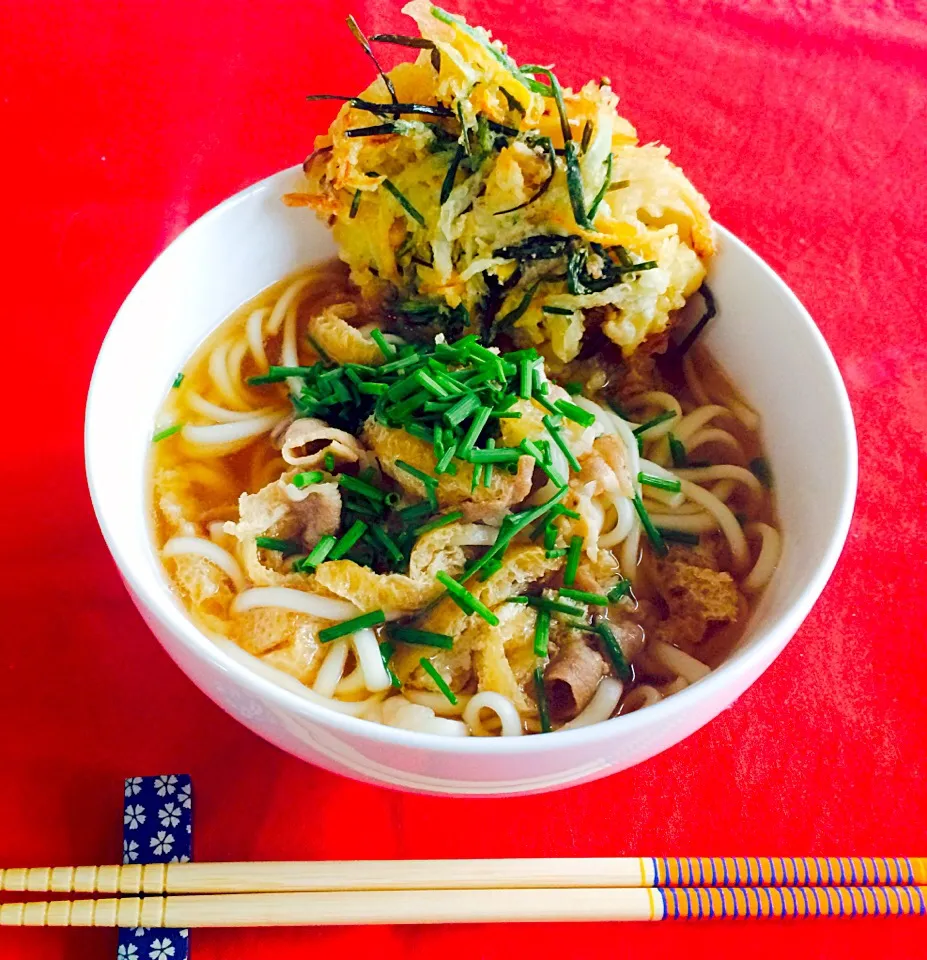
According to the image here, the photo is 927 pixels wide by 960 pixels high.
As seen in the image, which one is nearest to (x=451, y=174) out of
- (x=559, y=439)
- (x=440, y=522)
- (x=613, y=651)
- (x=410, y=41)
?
(x=410, y=41)

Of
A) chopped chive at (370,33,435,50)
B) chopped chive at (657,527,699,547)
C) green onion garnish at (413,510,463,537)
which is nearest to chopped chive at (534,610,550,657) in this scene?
green onion garnish at (413,510,463,537)

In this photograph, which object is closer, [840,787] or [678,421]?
[840,787]

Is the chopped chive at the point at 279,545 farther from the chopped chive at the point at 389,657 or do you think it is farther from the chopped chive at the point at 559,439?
the chopped chive at the point at 559,439

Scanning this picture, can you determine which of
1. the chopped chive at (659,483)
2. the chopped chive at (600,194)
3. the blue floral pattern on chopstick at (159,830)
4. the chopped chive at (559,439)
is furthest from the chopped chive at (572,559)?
the blue floral pattern on chopstick at (159,830)

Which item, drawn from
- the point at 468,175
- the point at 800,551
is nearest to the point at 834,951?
the point at 800,551

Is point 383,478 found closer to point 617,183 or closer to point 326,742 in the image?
point 326,742

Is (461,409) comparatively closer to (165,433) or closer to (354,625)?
(354,625)

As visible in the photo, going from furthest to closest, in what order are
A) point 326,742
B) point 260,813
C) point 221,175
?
point 221,175, point 260,813, point 326,742

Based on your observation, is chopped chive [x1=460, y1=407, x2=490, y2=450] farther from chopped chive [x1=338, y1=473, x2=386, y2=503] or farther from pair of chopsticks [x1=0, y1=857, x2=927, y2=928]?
pair of chopsticks [x1=0, y1=857, x2=927, y2=928]
